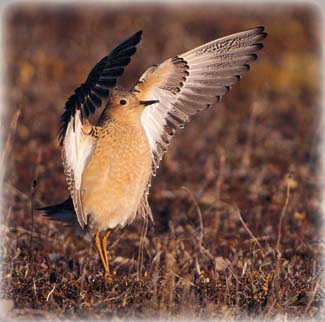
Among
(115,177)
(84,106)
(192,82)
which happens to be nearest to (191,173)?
(192,82)

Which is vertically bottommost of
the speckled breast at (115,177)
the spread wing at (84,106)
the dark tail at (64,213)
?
the dark tail at (64,213)

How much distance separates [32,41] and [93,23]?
1646 millimetres

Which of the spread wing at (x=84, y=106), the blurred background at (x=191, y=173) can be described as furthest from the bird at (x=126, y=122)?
the blurred background at (x=191, y=173)

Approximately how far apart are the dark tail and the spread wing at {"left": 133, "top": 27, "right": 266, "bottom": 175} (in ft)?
2.43

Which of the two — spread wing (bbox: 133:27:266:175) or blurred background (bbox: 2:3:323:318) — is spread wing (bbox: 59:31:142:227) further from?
spread wing (bbox: 133:27:266:175)

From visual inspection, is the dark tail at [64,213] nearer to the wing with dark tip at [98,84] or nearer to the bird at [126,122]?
the bird at [126,122]

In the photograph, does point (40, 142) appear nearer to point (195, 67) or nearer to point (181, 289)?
point (195, 67)

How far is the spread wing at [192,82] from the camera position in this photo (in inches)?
257

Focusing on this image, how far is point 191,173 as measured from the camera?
9469 millimetres

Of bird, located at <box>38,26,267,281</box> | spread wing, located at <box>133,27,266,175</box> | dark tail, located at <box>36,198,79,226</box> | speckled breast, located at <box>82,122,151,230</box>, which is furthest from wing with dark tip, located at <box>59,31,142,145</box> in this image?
dark tail, located at <box>36,198,79,226</box>

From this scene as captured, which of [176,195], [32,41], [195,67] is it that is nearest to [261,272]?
[195,67]

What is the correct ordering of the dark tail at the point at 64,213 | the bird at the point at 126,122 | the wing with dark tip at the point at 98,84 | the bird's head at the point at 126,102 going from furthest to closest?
1. the dark tail at the point at 64,213
2. the bird's head at the point at 126,102
3. the bird at the point at 126,122
4. the wing with dark tip at the point at 98,84

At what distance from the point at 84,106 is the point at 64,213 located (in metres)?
1.27

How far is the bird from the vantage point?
5613 mm
